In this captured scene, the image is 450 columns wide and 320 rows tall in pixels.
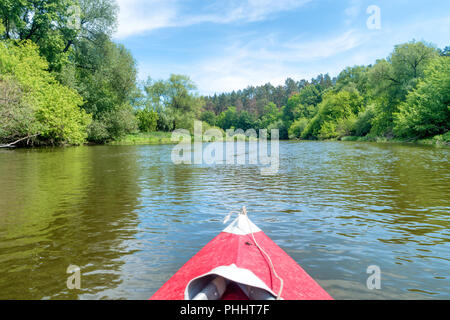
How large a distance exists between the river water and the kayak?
74cm

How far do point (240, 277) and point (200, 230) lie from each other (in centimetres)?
356

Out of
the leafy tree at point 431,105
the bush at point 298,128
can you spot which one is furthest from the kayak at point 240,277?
the bush at point 298,128

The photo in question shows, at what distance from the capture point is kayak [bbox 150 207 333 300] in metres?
2.88

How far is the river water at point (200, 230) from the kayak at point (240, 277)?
740 millimetres

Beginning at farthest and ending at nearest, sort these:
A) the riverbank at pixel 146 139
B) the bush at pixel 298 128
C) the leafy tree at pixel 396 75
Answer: the bush at pixel 298 128, the riverbank at pixel 146 139, the leafy tree at pixel 396 75

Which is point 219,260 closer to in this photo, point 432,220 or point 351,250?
point 351,250

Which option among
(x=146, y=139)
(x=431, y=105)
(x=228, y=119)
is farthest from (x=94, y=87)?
(x=228, y=119)

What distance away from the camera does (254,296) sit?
287cm

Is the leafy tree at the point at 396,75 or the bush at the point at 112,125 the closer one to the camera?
the bush at the point at 112,125

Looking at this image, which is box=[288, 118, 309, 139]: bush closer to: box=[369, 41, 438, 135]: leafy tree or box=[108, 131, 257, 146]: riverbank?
box=[108, 131, 257, 146]: riverbank

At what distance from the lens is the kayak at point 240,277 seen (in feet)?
9.45

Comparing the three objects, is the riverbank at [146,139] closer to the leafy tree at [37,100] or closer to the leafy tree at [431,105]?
the leafy tree at [37,100]

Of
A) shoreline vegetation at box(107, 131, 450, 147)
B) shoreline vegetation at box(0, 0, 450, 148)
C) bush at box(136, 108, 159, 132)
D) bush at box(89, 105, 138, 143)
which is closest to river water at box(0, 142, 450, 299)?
shoreline vegetation at box(0, 0, 450, 148)
